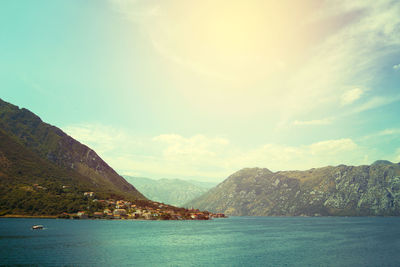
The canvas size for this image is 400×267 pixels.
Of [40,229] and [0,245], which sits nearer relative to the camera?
[0,245]

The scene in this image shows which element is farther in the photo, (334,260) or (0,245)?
(0,245)

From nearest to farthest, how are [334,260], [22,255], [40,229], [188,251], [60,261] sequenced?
[60,261], [22,255], [334,260], [188,251], [40,229]

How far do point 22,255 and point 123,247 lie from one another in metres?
36.6

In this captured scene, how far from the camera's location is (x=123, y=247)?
351ft

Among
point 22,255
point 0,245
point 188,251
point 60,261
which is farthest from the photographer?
point 188,251

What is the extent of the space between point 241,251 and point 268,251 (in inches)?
418

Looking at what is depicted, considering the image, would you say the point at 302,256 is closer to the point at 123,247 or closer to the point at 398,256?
the point at 398,256

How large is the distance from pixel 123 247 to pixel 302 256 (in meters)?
67.9

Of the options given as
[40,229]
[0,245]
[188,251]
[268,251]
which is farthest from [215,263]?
[40,229]

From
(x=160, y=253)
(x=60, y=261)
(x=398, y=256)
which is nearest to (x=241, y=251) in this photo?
(x=160, y=253)

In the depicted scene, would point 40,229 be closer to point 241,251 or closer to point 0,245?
point 0,245

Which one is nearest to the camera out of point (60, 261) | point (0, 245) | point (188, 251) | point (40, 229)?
point (60, 261)

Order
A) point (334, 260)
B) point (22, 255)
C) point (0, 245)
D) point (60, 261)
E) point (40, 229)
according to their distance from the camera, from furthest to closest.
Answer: point (40, 229) < point (0, 245) < point (334, 260) < point (22, 255) < point (60, 261)

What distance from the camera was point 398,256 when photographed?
95.3 m
